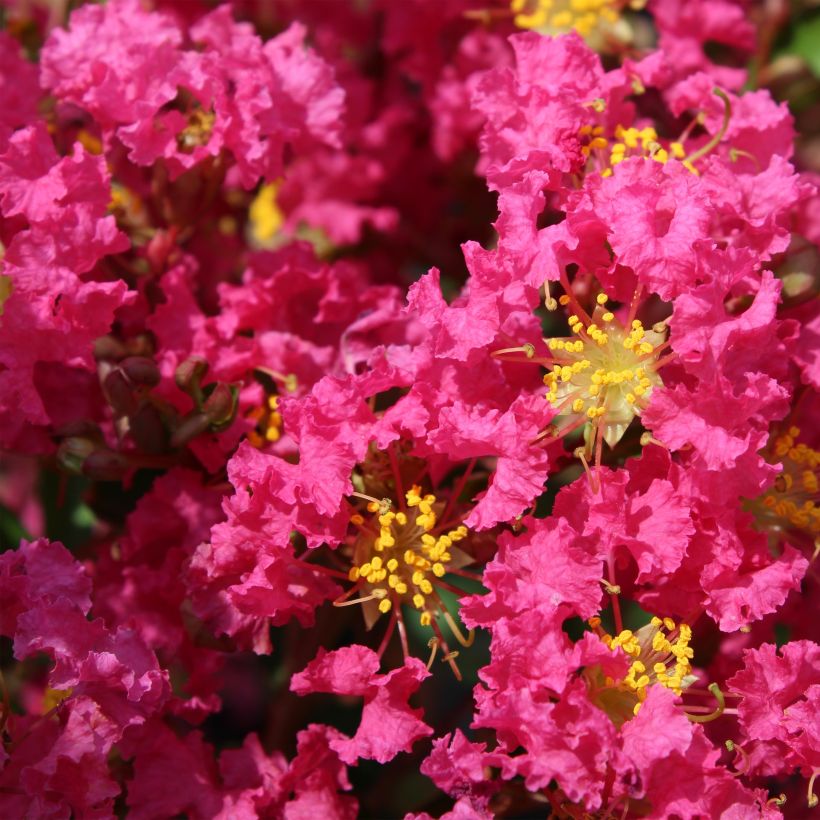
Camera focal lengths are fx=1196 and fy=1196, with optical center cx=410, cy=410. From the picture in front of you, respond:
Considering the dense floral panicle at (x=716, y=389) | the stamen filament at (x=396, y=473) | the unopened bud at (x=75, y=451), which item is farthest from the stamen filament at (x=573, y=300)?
the unopened bud at (x=75, y=451)

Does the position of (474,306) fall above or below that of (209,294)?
above

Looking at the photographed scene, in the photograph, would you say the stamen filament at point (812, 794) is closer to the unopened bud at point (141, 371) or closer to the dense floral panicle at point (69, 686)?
the dense floral panicle at point (69, 686)

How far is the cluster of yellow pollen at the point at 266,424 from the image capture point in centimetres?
140

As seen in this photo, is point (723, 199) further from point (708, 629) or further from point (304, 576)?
point (304, 576)

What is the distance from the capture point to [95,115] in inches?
57.4

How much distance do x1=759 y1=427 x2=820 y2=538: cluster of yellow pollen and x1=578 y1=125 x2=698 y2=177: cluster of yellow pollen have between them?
1.12 feet

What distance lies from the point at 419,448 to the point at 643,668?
0.32 m

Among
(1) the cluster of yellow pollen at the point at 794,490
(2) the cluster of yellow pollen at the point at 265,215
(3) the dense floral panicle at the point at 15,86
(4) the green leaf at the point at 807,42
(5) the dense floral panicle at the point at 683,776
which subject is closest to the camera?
(5) the dense floral panicle at the point at 683,776

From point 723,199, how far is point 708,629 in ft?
1.56

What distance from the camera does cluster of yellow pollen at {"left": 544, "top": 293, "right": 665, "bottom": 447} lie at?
1283mm

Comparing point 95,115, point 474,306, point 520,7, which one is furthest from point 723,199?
point 95,115

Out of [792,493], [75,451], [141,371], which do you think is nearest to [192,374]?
[141,371]

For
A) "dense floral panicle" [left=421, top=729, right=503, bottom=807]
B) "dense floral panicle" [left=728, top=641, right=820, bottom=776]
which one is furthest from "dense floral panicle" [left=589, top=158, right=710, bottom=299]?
"dense floral panicle" [left=421, top=729, right=503, bottom=807]

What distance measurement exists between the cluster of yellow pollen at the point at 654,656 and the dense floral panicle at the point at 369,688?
203mm
